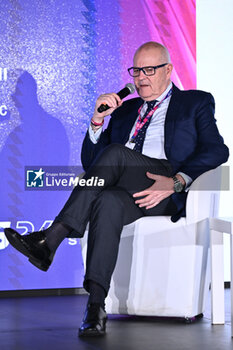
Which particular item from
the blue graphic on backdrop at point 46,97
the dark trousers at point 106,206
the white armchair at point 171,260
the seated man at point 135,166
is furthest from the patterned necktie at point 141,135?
the blue graphic on backdrop at point 46,97

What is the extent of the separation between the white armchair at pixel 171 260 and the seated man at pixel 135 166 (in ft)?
0.25

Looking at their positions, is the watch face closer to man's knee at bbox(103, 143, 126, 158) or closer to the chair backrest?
the chair backrest

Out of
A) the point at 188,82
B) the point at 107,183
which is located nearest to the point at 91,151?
the point at 107,183

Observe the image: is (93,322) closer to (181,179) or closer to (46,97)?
(181,179)

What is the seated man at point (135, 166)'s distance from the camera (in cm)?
281

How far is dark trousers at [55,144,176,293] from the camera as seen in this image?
2.82 m

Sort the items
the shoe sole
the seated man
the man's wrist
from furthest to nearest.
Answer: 1. the man's wrist
2. the seated man
3. the shoe sole

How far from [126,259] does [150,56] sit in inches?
42.1

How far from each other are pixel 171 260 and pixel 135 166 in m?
0.48

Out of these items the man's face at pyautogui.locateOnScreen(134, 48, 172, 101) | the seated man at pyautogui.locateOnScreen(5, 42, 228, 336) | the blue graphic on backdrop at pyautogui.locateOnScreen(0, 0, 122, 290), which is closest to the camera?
the seated man at pyautogui.locateOnScreen(5, 42, 228, 336)

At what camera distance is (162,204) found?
3176 mm

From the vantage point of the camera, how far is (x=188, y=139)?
3.32m

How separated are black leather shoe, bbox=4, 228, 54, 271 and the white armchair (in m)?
0.51

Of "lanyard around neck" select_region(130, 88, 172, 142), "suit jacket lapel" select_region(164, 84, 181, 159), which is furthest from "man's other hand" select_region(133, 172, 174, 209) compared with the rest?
"lanyard around neck" select_region(130, 88, 172, 142)
